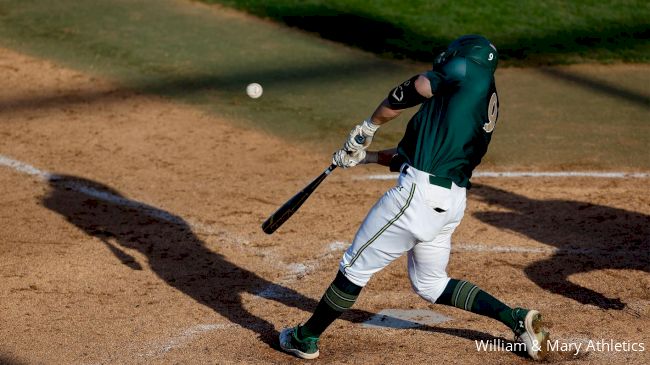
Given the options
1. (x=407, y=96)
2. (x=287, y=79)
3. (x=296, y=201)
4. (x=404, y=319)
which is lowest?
(x=404, y=319)

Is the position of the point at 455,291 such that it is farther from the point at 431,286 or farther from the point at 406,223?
the point at 406,223

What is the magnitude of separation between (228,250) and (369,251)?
223 cm

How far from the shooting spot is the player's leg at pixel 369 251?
5562 mm

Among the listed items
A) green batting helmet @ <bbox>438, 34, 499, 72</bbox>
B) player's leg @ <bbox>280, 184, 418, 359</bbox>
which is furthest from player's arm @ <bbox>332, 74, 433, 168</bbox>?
player's leg @ <bbox>280, 184, 418, 359</bbox>

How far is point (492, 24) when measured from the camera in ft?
42.4

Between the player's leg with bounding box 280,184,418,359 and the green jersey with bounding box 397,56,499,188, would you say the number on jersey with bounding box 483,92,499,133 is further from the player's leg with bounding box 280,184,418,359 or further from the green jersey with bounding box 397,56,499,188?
the player's leg with bounding box 280,184,418,359

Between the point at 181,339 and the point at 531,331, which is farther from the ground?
the point at 531,331

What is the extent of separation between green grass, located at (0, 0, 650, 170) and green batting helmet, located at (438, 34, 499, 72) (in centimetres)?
391

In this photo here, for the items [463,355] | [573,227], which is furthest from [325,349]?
[573,227]

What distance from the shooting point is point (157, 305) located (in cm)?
676

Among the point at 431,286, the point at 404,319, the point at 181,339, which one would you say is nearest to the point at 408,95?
the point at 431,286

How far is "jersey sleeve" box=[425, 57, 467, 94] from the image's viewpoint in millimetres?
5426

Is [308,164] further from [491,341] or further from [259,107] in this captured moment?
[491,341]

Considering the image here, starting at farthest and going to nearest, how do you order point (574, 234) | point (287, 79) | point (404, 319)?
point (287, 79) < point (574, 234) < point (404, 319)
